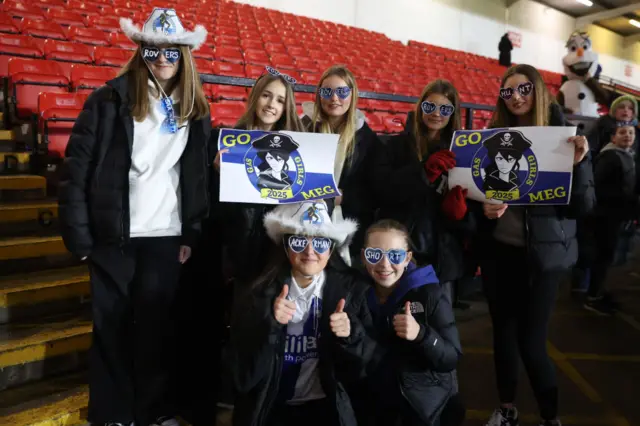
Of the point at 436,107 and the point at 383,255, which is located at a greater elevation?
the point at 436,107

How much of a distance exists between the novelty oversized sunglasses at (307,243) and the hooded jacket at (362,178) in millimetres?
503

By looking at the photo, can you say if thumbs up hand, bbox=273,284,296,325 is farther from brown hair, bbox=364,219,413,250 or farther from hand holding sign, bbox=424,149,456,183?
hand holding sign, bbox=424,149,456,183

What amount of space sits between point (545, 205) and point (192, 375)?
1773 millimetres

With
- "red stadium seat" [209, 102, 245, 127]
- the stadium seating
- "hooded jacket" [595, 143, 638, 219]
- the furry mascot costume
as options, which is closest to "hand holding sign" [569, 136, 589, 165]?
"hooded jacket" [595, 143, 638, 219]

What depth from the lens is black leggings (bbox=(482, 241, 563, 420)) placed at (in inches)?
80.4

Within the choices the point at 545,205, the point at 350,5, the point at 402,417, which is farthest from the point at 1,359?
the point at 350,5

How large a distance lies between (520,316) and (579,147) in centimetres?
78

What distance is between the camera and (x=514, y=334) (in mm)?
2172

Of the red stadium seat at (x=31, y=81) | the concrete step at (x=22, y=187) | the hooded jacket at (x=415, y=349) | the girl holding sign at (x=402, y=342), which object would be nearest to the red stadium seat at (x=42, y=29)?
the red stadium seat at (x=31, y=81)

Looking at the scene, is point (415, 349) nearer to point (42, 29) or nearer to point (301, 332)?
point (301, 332)

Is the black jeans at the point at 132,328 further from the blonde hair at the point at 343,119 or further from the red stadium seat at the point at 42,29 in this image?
the red stadium seat at the point at 42,29

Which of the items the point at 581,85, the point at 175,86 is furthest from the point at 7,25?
the point at 581,85

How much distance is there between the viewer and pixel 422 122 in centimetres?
227

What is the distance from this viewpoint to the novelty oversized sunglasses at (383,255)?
1.84 meters
